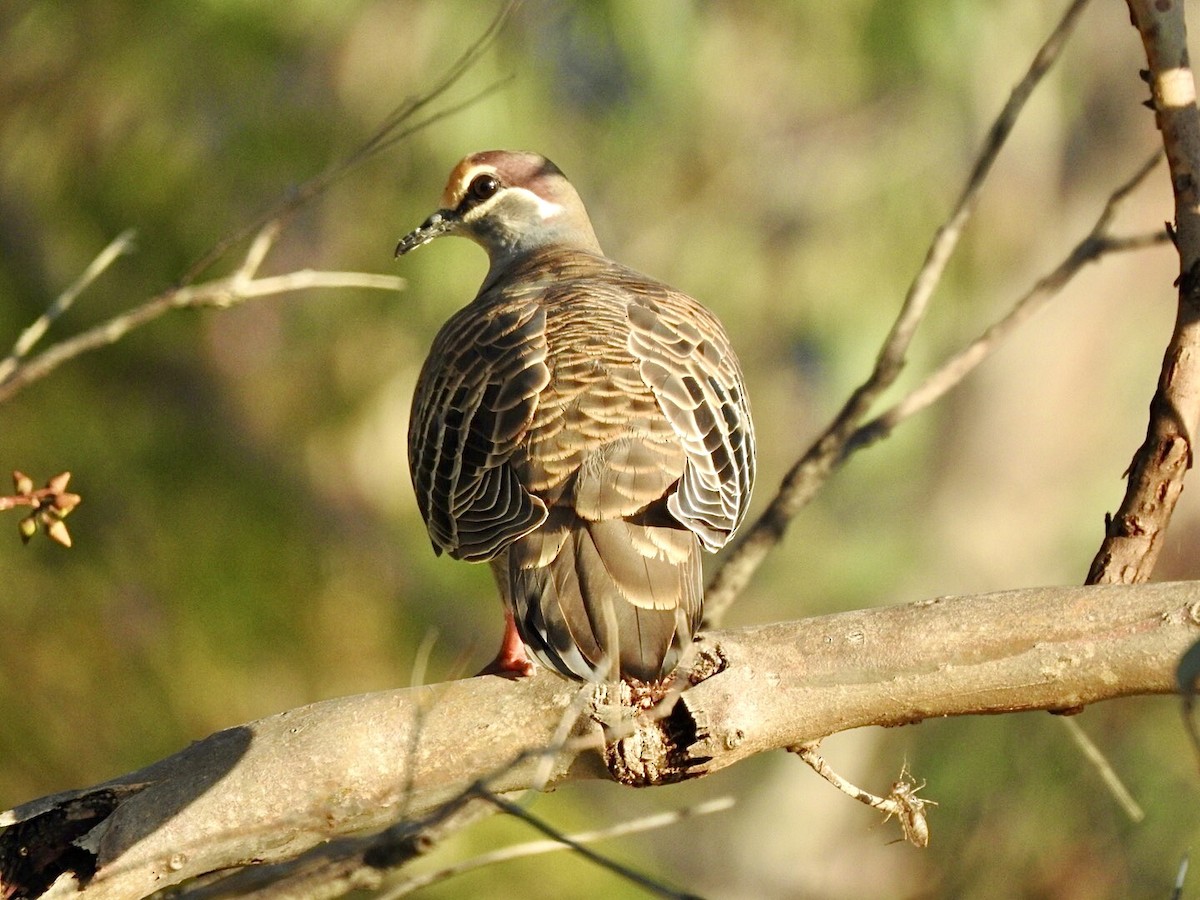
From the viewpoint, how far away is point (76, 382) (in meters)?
7.85

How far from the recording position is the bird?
332cm

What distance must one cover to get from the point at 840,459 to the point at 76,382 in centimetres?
490

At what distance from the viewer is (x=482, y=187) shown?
5.51 meters

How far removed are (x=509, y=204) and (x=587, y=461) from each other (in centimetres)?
211

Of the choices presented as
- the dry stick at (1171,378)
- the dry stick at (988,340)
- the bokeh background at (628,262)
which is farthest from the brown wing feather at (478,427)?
the dry stick at (1171,378)

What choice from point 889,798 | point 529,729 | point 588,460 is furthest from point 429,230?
point 889,798

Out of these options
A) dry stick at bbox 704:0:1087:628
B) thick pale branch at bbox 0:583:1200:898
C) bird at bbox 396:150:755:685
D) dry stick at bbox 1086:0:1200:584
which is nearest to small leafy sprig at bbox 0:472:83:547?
thick pale branch at bbox 0:583:1200:898

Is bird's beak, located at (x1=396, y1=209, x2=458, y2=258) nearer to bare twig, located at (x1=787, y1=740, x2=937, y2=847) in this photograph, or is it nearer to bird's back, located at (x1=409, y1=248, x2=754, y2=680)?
bird's back, located at (x1=409, y1=248, x2=754, y2=680)

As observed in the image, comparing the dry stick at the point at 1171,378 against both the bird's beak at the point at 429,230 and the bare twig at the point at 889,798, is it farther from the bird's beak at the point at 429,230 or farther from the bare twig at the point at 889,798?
the bird's beak at the point at 429,230

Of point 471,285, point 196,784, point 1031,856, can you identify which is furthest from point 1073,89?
point 196,784

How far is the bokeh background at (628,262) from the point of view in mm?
6602

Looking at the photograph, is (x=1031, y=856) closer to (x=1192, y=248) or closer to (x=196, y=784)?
(x=1192, y=248)

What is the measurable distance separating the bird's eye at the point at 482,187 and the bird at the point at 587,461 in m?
0.82

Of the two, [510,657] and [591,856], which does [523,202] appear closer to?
[510,657]
